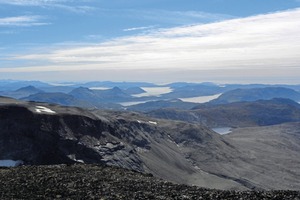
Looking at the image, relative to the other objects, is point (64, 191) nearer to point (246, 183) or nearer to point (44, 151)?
point (44, 151)

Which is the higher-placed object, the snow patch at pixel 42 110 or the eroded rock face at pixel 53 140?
the snow patch at pixel 42 110

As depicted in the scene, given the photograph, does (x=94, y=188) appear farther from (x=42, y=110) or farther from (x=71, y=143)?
(x=42, y=110)

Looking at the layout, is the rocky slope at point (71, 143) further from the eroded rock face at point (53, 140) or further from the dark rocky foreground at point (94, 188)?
the dark rocky foreground at point (94, 188)

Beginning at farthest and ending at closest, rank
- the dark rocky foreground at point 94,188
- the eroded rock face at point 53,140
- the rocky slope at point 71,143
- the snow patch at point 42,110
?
the snow patch at point 42,110, the rocky slope at point 71,143, the eroded rock face at point 53,140, the dark rocky foreground at point 94,188

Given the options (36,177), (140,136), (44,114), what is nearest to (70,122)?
(44,114)

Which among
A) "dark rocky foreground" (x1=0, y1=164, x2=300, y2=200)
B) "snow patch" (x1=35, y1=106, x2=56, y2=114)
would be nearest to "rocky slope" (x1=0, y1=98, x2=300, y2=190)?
"snow patch" (x1=35, y1=106, x2=56, y2=114)

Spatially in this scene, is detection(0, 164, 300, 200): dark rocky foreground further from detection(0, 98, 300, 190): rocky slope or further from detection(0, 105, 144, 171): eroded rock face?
detection(0, 105, 144, 171): eroded rock face

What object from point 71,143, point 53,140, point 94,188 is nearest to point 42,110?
point 53,140

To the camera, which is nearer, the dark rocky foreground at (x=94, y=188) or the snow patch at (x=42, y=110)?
the dark rocky foreground at (x=94, y=188)

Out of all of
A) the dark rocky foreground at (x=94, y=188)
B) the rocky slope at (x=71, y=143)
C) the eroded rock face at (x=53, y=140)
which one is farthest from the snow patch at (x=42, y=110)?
the dark rocky foreground at (x=94, y=188)
